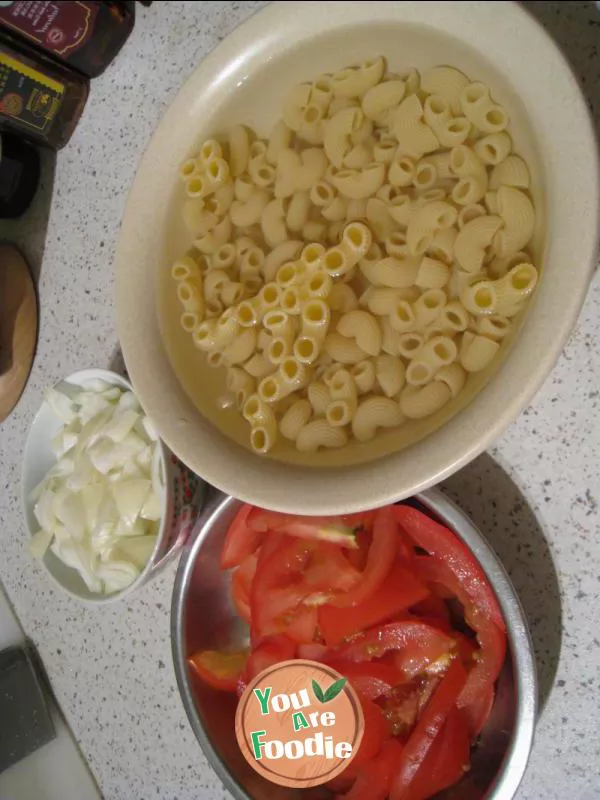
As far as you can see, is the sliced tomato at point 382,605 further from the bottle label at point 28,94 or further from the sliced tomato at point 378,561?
the bottle label at point 28,94

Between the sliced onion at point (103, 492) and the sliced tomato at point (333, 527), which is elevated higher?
the sliced tomato at point (333, 527)

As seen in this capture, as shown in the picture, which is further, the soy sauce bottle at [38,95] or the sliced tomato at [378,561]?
the soy sauce bottle at [38,95]

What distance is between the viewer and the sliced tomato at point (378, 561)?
655 millimetres

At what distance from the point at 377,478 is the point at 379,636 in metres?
0.18

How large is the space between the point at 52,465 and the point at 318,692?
1.48ft

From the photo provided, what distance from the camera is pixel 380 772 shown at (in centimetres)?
66

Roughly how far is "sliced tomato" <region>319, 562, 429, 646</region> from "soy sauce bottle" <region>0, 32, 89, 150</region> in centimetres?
70

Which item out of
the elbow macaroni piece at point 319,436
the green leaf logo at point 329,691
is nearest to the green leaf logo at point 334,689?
the green leaf logo at point 329,691

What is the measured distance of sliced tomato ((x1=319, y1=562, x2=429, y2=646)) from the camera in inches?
25.7

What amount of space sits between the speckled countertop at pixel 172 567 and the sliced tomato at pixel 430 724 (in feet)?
0.30

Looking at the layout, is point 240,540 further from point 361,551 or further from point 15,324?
point 15,324

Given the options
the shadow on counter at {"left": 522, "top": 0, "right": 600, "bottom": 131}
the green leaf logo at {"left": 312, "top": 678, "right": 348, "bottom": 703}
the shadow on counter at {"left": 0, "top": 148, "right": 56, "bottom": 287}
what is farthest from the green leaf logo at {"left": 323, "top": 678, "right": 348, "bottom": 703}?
the shadow on counter at {"left": 0, "top": 148, "right": 56, "bottom": 287}

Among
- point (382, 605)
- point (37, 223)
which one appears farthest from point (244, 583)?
point (37, 223)

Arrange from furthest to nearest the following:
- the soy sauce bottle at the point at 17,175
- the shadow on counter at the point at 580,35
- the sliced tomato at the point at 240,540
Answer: the soy sauce bottle at the point at 17,175 → the sliced tomato at the point at 240,540 → the shadow on counter at the point at 580,35
